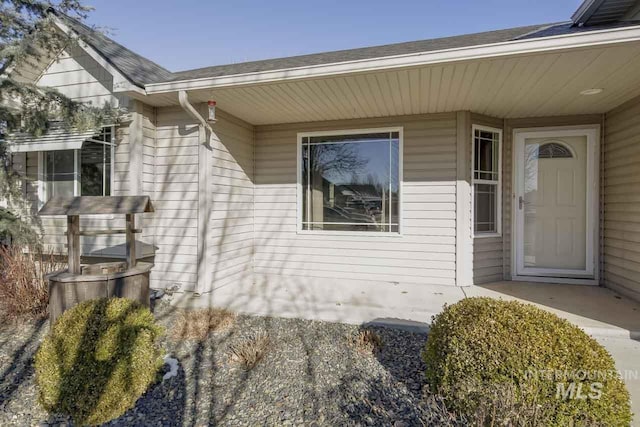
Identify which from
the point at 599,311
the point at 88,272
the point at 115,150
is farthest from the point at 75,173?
the point at 599,311

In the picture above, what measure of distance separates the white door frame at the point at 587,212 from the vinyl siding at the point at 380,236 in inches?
41.2

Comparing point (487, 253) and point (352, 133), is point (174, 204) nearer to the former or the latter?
point (352, 133)

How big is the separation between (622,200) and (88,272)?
625 centimetres

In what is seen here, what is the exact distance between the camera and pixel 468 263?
475 cm

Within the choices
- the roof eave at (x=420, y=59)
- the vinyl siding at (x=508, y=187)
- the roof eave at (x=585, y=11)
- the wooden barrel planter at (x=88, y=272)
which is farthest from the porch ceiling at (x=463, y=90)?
the wooden barrel planter at (x=88, y=272)

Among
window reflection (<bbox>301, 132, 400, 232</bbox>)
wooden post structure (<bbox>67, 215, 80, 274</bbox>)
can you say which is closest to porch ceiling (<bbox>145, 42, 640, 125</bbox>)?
window reflection (<bbox>301, 132, 400, 232</bbox>)

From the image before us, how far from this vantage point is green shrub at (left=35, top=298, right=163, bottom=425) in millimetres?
1897

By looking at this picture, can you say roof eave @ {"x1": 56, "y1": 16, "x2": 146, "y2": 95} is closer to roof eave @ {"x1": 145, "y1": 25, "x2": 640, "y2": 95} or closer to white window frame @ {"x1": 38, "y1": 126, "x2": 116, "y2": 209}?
roof eave @ {"x1": 145, "y1": 25, "x2": 640, "y2": 95}

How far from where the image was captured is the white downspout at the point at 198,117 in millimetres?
4023

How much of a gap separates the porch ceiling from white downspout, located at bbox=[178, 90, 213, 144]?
0.13 meters

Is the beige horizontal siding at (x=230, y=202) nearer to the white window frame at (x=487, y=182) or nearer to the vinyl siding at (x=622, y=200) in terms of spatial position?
the white window frame at (x=487, y=182)

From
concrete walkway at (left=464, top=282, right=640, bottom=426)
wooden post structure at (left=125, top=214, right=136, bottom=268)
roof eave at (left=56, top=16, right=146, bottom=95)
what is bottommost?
concrete walkway at (left=464, top=282, right=640, bottom=426)

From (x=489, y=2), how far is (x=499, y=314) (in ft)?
20.6

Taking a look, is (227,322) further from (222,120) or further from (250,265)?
(222,120)
